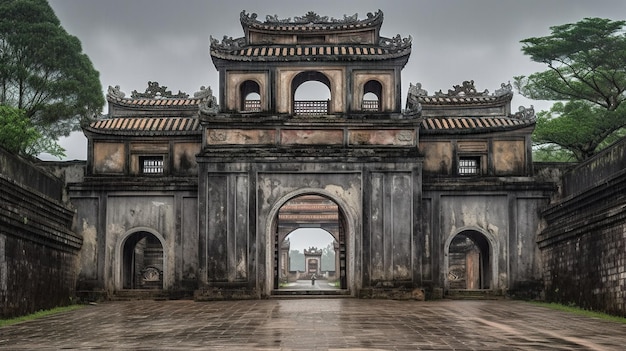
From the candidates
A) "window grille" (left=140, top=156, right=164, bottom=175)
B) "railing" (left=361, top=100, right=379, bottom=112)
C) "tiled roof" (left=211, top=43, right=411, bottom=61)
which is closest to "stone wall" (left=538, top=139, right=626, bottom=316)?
"railing" (left=361, top=100, right=379, bottom=112)

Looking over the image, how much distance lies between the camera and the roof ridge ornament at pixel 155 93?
2789 cm

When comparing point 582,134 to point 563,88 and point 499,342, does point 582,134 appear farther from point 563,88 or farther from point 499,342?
point 499,342

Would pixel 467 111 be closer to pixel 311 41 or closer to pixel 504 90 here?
pixel 504 90

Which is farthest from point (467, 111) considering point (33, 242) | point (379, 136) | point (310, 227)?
point (310, 227)

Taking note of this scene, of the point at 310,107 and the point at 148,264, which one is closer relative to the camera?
the point at 310,107

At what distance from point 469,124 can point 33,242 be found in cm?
1387

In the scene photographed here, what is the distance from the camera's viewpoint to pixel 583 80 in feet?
102

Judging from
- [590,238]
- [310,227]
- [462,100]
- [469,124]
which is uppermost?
[462,100]

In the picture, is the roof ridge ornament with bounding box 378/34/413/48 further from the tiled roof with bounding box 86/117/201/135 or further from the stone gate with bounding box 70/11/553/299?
the tiled roof with bounding box 86/117/201/135

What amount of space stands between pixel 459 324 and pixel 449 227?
33.5ft

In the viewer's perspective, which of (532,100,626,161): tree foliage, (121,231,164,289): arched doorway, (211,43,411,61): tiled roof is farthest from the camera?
(121,231,164,289): arched doorway

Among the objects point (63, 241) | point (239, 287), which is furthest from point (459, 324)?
point (63, 241)

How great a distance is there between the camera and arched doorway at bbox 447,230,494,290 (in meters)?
26.0

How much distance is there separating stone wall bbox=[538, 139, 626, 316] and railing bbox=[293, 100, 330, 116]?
759cm
